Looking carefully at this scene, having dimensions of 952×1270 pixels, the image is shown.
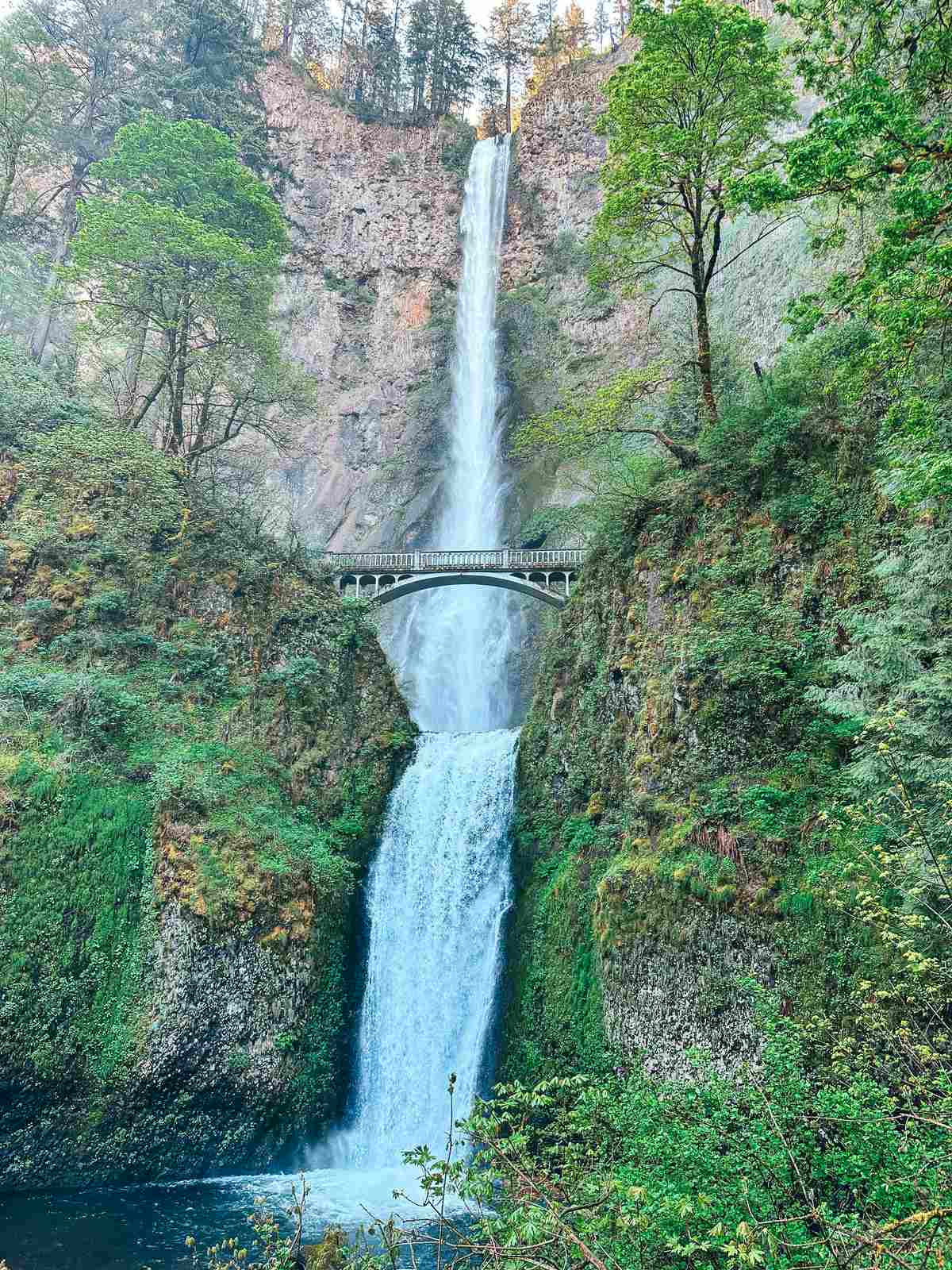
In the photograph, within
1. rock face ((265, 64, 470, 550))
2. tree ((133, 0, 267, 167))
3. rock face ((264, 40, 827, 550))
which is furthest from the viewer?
rock face ((265, 64, 470, 550))

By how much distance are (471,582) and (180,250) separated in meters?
11.7

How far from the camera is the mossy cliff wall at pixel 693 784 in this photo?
29.6 ft

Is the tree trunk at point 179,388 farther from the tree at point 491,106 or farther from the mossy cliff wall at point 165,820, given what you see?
the tree at point 491,106

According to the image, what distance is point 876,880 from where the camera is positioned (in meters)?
7.39

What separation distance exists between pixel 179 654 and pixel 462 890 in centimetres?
748

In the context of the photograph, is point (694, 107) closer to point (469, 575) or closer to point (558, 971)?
point (469, 575)

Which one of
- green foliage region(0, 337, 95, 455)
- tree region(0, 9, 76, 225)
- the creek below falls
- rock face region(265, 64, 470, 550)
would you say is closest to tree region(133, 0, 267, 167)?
tree region(0, 9, 76, 225)

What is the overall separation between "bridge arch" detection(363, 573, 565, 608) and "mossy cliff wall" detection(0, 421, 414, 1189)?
4.98m

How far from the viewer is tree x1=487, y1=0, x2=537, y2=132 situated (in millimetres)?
44250

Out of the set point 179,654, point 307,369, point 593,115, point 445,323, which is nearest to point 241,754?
point 179,654

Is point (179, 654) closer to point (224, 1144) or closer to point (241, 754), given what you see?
point (241, 754)

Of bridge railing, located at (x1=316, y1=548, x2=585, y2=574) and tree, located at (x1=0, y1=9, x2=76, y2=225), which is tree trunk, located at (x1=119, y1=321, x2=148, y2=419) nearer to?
tree, located at (x1=0, y1=9, x2=76, y2=225)

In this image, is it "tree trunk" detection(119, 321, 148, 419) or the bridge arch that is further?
the bridge arch

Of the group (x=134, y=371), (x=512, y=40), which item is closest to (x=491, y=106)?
(x=512, y=40)
